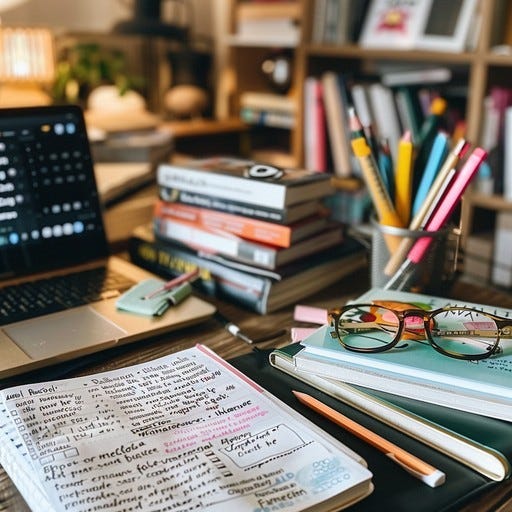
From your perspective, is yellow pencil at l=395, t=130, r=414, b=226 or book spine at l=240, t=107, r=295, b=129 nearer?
yellow pencil at l=395, t=130, r=414, b=226

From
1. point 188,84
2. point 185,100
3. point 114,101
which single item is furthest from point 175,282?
point 188,84

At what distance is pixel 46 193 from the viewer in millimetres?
964

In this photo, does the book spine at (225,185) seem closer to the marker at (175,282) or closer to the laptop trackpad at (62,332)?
the marker at (175,282)

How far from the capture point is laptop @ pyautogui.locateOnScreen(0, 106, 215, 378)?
32.1 inches

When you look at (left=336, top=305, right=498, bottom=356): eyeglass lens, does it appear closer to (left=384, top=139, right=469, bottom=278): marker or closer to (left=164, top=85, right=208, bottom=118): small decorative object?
(left=384, top=139, right=469, bottom=278): marker

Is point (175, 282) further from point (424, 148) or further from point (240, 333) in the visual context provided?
point (424, 148)

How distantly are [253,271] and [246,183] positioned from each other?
12 cm

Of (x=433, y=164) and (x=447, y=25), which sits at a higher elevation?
(x=447, y=25)

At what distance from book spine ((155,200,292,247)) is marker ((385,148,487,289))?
15 centimetres

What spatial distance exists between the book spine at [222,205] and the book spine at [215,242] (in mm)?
32

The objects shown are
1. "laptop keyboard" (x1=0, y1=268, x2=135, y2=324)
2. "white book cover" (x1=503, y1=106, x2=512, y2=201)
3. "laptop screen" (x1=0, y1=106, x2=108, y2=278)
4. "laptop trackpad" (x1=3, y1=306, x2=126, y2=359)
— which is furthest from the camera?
"white book cover" (x1=503, y1=106, x2=512, y2=201)

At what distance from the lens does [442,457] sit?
0.56m

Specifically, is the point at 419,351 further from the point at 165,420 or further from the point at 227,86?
the point at 227,86

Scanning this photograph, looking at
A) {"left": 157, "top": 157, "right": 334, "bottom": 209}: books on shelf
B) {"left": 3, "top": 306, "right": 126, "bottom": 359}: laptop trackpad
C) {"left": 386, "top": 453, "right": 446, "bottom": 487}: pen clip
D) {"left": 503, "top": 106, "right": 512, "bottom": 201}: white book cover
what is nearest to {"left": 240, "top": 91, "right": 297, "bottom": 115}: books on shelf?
{"left": 503, "top": 106, "right": 512, "bottom": 201}: white book cover
